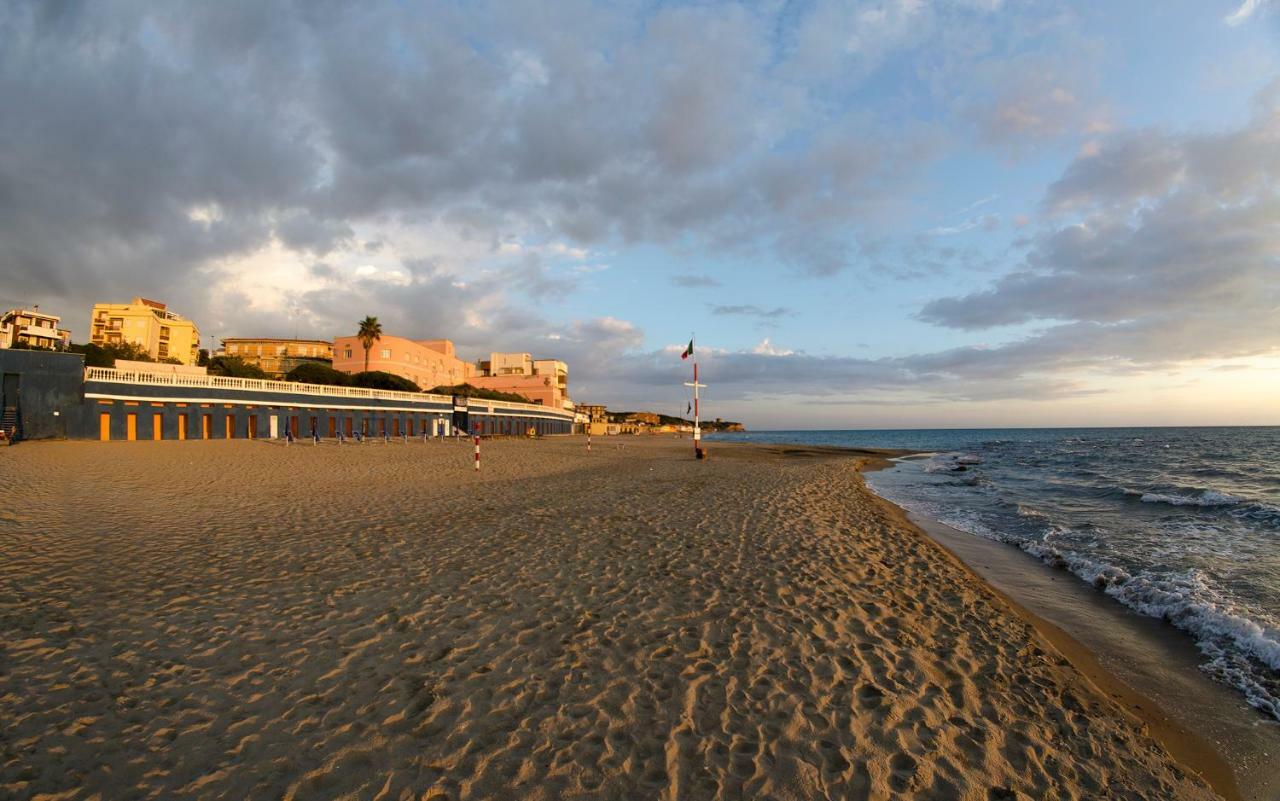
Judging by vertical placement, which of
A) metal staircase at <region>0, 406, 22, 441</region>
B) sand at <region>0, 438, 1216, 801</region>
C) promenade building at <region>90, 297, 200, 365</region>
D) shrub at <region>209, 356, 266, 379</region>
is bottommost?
sand at <region>0, 438, 1216, 801</region>

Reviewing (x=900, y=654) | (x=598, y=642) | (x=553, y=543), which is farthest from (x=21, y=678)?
(x=900, y=654)

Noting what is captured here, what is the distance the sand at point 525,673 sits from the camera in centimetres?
388

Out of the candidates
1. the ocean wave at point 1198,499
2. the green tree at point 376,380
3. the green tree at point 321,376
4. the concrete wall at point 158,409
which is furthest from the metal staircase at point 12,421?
the ocean wave at point 1198,499

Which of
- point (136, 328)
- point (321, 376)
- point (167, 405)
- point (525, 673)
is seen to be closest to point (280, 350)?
point (136, 328)

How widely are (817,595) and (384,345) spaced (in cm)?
8843

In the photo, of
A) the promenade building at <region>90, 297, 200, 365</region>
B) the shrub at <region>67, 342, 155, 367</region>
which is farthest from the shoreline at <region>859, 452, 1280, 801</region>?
the promenade building at <region>90, 297, 200, 365</region>

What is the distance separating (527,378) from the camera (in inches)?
4469

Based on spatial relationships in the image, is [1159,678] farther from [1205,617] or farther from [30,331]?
[30,331]

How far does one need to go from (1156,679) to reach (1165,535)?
37.6 feet

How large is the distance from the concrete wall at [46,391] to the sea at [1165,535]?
163ft

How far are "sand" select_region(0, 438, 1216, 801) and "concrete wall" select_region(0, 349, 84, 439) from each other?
33633mm

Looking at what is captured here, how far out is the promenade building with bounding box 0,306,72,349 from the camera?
230 feet

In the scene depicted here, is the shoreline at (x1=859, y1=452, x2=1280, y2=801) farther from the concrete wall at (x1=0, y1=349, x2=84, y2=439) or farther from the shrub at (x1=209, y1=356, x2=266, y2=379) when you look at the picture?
the shrub at (x1=209, y1=356, x2=266, y2=379)

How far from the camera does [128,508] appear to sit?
13016mm
